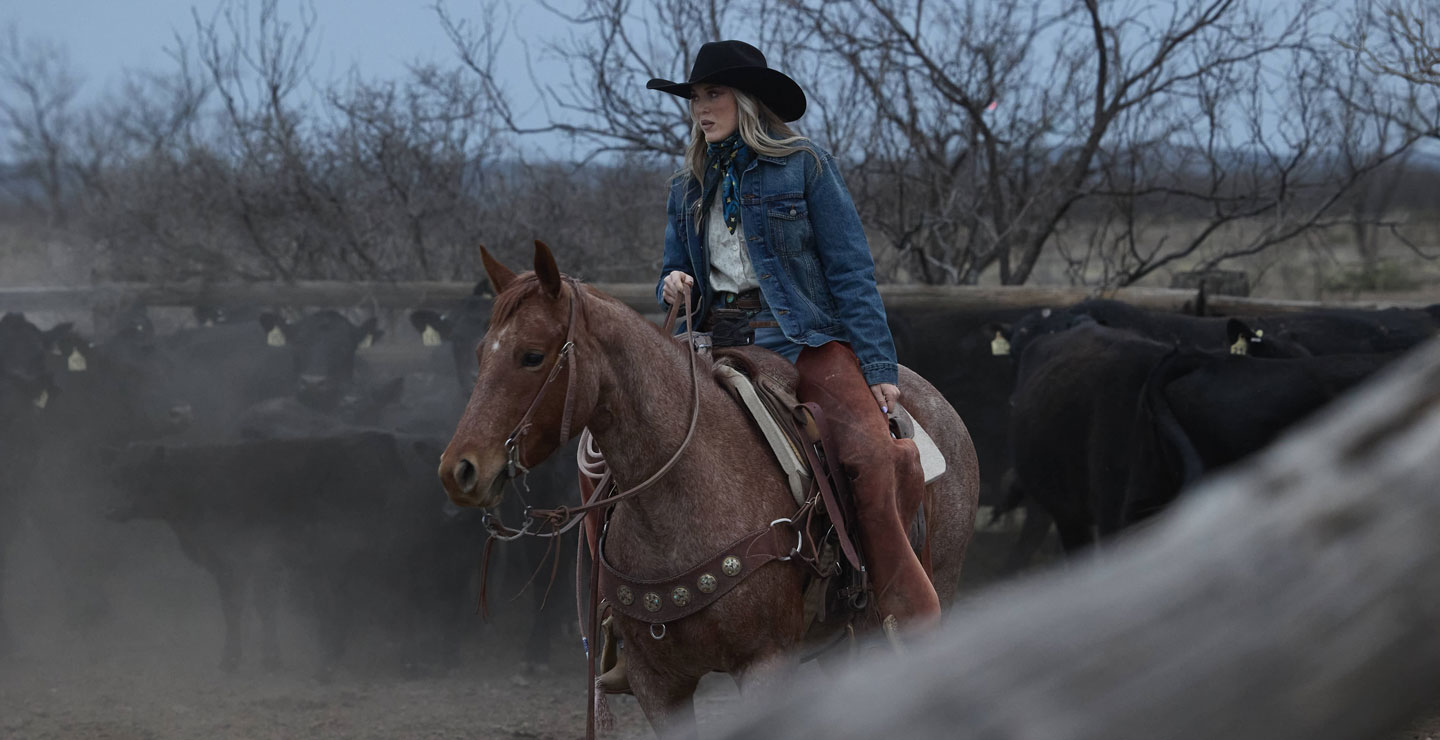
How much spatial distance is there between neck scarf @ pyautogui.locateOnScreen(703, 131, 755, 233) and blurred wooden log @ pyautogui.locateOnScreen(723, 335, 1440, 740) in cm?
301

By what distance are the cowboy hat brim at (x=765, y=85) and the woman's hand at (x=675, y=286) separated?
58 centimetres

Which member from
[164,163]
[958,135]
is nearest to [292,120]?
[164,163]

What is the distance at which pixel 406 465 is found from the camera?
792 centimetres

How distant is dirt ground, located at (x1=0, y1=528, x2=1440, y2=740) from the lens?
20.5 ft

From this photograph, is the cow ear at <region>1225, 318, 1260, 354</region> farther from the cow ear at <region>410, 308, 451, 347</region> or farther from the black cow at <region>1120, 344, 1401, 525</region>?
the cow ear at <region>410, 308, 451, 347</region>

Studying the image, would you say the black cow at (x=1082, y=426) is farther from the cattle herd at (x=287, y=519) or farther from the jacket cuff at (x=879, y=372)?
the jacket cuff at (x=879, y=372)

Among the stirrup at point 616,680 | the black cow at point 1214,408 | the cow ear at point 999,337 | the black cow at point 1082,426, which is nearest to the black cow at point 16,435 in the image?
the stirrup at point 616,680

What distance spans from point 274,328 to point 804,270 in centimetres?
1024

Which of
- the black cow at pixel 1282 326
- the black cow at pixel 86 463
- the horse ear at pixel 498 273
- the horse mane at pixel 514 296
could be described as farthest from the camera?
the black cow at pixel 1282 326

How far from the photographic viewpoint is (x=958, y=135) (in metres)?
12.8

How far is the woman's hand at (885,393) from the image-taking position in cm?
370

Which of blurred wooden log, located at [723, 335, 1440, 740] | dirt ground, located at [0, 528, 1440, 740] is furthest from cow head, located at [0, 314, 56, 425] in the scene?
blurred wooden log, located at [723, 335, 1440, 740]

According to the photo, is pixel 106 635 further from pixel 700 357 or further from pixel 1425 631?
pixel 1425 631

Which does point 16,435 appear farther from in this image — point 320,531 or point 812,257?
point 812,257
